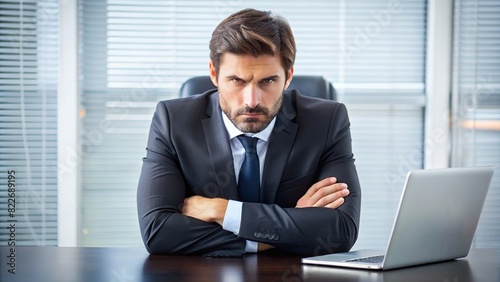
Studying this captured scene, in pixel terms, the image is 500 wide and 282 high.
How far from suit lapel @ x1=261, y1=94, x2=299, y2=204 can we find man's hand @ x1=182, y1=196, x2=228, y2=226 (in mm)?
218

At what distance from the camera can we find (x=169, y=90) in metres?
3.74

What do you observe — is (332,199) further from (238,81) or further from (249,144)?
(238,81)

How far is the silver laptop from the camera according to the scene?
1.65m

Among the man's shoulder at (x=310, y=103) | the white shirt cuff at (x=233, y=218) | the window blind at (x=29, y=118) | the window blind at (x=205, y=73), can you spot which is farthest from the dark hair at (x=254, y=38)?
the window blind at (x=29, y=118)

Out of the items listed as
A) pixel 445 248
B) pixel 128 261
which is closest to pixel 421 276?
pixel 445 248

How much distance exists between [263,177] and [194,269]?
2.15 ft

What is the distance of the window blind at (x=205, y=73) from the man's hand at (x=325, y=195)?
154cm

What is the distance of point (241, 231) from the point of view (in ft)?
6.81

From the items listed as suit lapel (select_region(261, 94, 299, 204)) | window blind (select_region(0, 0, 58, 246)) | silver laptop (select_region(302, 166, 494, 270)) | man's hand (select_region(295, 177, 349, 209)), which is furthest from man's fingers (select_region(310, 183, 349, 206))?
window blind (select_region(0, 0, 58, 246))

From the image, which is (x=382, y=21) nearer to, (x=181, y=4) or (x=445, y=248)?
(x=181, y=4)

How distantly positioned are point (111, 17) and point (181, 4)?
357mm

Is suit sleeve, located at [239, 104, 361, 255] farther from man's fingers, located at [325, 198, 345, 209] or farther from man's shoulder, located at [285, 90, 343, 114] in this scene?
man's shoulder, located at [285, 90, 343, 114]

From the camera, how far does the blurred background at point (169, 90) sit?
11.9 feet

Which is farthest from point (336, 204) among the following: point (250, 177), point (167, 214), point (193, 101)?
point (193, 101)
